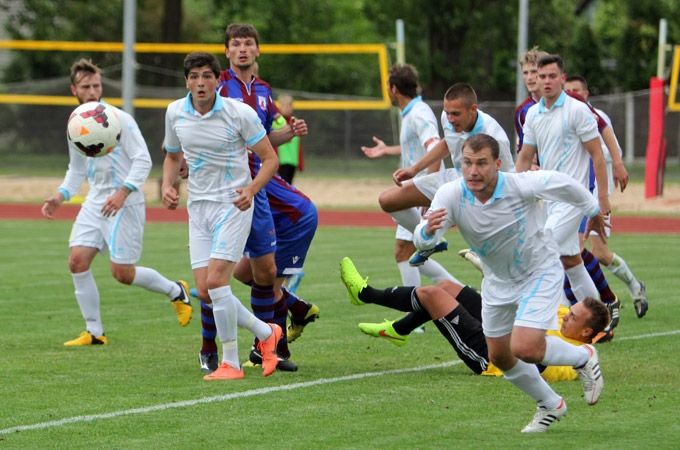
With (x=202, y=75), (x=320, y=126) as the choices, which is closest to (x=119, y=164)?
(x=202, y=75)

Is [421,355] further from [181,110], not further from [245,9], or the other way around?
[245,9]

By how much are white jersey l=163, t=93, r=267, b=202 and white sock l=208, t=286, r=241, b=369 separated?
A: 630 mm

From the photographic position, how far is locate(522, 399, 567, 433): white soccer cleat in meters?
7.18

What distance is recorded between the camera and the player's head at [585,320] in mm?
8648

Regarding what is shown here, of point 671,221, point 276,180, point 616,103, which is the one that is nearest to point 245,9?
point 616,103

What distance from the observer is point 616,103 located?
32594 millimetres

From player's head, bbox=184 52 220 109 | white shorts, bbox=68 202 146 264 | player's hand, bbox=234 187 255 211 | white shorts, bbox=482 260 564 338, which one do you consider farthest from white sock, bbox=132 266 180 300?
white shorts, bbox=482 260 564 338

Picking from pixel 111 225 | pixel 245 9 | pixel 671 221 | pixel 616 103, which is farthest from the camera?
pixel 245 9

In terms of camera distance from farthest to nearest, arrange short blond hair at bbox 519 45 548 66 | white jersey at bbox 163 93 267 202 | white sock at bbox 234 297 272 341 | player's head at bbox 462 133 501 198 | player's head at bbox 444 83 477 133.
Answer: short blond hair at bbox 519 45 548 66, white sock at bbox 234 297 272 341, player's head at bbox 444 83 477 133, white jersey at bbox 163 93 267 202, player's head at bbox 462 133 501 198

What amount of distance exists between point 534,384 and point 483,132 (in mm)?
2796

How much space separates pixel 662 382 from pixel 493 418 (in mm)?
1616

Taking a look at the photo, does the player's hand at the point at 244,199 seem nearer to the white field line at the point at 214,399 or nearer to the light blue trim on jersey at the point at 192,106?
the light blue trim on jersey at the point at 192,106

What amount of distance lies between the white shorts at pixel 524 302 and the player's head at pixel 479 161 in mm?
609

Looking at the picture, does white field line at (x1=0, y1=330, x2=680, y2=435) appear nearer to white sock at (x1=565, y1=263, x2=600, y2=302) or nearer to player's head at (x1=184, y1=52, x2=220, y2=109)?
white sock at (x1=565, y1=263, x2=600, y2=302)
